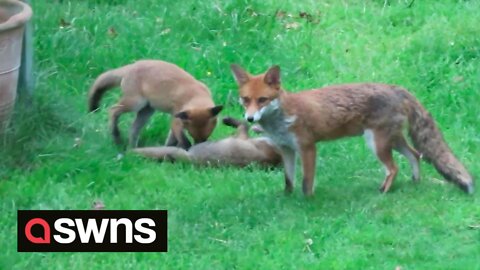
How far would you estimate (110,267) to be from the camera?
6859 millimetres

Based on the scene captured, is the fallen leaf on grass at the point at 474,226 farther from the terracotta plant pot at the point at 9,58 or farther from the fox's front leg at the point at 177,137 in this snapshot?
the terracotta plant pot at the point at 9,58

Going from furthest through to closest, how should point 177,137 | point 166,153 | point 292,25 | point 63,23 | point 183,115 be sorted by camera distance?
point 292,25 → point 63,23 → point 177,137 → point 183,115 → point 166,153

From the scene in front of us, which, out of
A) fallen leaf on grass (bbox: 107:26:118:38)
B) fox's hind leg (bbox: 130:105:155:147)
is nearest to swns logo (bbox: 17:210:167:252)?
fox's hind leg (bbox: 130:105:155:147)

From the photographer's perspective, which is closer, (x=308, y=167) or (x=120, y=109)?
(x=308, y=167)

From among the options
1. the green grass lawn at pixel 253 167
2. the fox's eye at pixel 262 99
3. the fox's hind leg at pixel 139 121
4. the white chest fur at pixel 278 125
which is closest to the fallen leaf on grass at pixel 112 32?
the green grass lawn at pixel 253 167

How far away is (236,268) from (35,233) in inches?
54.0

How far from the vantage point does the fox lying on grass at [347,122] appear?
8.05 metres

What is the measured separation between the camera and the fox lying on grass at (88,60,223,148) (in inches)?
366

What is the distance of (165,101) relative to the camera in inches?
371

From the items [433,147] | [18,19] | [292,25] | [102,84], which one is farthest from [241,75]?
[292,25]

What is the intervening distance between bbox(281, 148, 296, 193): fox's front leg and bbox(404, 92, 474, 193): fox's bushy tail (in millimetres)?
965

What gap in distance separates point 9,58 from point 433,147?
3393 mm

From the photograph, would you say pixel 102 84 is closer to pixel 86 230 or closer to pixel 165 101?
pixel 165 101

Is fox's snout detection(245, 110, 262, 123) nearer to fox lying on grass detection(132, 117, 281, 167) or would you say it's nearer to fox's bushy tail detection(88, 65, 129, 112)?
fox lying on grass detection(132, 117, 281, 167)
